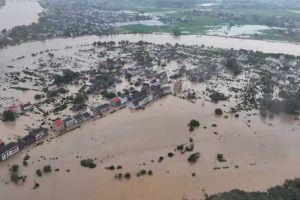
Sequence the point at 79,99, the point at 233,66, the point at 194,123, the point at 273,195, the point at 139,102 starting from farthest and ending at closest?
the point at 233,66
the point at 139,102
the point at 79,99
the point at 194,123
the point at 273,195

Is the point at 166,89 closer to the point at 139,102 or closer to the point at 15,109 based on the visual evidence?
the point at 139,102

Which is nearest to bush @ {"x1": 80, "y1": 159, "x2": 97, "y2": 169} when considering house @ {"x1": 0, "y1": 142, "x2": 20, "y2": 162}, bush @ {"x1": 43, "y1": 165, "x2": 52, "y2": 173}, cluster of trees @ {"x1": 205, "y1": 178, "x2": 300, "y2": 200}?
bush @ {"x1": 43, "y1": 165, "x2": 52, "y2": 173}

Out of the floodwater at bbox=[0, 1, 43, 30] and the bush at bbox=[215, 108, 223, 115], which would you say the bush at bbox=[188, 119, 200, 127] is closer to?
the bush at bbox=[215, 108, 223, 115]

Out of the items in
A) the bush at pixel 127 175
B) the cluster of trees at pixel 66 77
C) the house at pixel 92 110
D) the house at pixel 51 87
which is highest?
the cluster of trees at pixel 66 77

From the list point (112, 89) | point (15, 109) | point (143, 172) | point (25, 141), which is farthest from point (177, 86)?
point (25, 141)

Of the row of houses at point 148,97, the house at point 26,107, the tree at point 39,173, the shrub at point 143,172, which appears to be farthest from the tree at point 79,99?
the shrub at point 143,172

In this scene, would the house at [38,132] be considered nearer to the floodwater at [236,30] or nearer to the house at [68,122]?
the house at [68,122]

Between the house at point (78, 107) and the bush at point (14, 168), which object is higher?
the house at point (78, 107)
